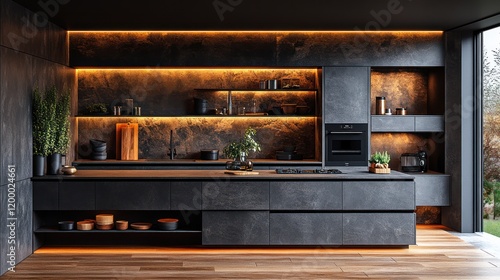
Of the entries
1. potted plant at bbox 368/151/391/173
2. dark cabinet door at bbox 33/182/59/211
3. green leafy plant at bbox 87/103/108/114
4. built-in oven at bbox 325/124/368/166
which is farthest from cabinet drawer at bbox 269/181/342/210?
green leafy plant at bbox 87/103/108/114

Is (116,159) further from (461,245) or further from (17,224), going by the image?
(461,245)

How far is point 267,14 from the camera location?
23.1ft

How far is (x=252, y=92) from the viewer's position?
29.2ft

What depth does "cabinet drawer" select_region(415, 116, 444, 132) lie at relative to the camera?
8.46 metres

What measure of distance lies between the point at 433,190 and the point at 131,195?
13.7 feet

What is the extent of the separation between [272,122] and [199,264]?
10.9ft

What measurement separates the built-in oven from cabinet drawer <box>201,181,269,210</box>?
202 centimetres

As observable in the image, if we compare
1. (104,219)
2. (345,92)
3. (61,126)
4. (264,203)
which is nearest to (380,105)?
(345,92)

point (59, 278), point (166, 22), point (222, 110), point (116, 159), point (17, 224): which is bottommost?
point (59, 278)

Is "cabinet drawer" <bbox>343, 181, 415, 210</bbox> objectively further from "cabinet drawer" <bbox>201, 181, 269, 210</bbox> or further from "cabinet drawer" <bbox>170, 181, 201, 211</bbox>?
"cabinet drawer" <bbox>170, 181, 201, 211</bbox>

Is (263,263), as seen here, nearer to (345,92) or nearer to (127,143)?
(345,92)

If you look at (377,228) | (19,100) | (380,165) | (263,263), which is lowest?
(263,263)

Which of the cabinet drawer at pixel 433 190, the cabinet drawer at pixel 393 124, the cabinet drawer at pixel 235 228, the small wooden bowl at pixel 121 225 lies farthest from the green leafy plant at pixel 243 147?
the cabinet drawer at pixel 433 190

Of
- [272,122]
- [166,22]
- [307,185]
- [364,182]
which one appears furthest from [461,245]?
[166,22]
